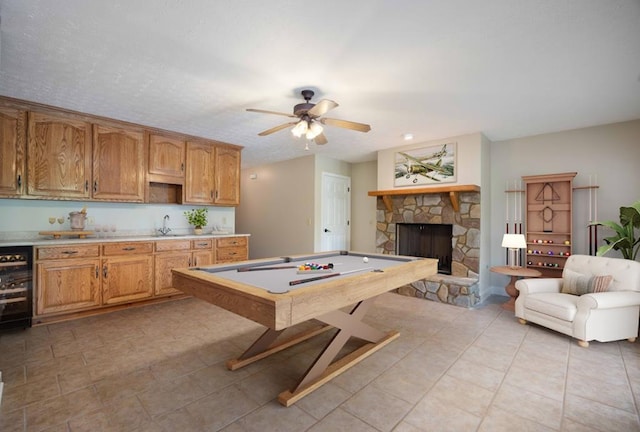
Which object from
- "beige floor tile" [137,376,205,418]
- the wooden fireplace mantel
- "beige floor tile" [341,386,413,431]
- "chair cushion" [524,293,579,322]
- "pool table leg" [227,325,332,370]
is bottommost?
"beige floor tile" [137,376,205,418]

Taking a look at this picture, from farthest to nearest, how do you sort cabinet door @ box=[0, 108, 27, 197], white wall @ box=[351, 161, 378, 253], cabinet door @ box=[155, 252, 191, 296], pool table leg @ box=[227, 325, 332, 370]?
1. white wall @ box=[351, 161, 378, 253]
2. cabinet door @ box=[155, 252, 191, 296]
3. cabinet door @ box=[0, 108, 27, 197]
4. pool table leg @ box=[227, 325, 332, 370]

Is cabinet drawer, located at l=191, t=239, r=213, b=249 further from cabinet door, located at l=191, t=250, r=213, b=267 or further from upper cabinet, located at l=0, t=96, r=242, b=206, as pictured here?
upper cabinet, located at l=0, t=96, r=242, b=206

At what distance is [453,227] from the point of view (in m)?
4.53

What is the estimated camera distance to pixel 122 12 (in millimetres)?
1838

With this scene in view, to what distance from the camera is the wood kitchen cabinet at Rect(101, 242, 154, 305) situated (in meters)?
3.56

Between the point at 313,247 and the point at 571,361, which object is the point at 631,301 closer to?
the point at 571,361

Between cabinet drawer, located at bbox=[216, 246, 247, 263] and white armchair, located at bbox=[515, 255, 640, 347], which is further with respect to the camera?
cabinet drawer, located at bbox=[216, 246, 247, 263]

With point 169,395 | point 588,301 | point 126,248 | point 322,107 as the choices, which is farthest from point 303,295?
point 126,248

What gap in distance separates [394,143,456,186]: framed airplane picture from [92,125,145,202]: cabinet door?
394 centimetres

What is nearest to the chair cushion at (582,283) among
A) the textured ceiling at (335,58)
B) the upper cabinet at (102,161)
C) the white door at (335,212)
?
the textured ceiling at (335,58)

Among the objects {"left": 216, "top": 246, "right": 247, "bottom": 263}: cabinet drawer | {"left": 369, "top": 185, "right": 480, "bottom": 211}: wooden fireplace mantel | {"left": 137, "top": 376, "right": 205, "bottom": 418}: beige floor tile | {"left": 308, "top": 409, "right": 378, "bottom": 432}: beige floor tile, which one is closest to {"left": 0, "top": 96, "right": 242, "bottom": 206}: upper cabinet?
{"left": 216, "top": 246, "right": 247, "bottom": 263}: cabinet drawer

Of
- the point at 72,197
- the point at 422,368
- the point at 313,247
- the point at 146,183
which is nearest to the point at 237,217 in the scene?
the point at 313,247

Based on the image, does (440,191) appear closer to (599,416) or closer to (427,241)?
(427,241)

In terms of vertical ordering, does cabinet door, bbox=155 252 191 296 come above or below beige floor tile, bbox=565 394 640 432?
above
